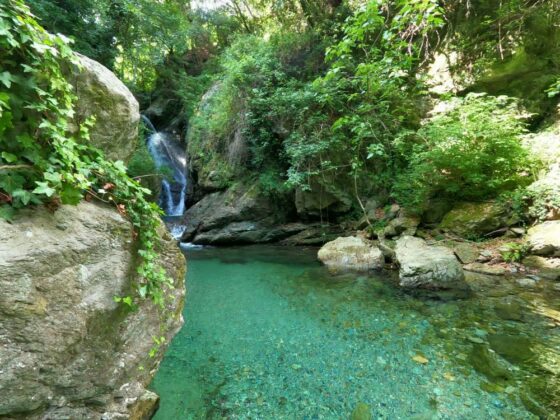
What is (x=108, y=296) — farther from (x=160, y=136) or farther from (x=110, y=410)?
(x=160, y=136)

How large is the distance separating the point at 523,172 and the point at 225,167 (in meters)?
9.10

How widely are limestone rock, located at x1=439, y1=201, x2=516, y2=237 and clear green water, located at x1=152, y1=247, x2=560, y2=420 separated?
1926mm

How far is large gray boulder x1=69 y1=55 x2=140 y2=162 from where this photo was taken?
7.95 feet

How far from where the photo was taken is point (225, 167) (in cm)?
1132

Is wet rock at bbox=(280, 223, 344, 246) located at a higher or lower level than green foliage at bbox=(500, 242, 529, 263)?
higher

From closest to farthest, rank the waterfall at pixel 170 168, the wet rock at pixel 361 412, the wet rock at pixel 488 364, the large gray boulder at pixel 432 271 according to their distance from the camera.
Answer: the wet rock at pixel 361 412
the wet rock at pixel 488 364
the large gray boulder at pixel 432 271
the waterfall at pixel 170 168

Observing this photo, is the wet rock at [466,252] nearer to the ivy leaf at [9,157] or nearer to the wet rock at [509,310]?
the wet rock at [509,310]

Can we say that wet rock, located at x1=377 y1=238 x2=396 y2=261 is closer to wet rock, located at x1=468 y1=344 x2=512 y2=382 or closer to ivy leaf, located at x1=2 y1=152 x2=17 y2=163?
wet rock, located at x1=468 y1=344 x2=512 y2=382

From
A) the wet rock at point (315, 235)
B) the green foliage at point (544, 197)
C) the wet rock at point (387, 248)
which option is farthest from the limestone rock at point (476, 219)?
the wet rock at point (315, 235)

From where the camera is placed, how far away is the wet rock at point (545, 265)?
5.47 m

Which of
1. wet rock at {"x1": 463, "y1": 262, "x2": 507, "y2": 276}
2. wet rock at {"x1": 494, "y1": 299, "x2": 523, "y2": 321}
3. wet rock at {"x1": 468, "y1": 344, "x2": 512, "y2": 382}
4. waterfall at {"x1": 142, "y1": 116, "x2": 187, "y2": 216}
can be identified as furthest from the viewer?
waterfall at {"x1": 142, "y1": 116, "x2": 187, "y2": 216}

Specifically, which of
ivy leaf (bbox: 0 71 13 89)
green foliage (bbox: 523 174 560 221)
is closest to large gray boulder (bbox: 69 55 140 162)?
ivy leaf (bbox: 0 71 13 89)

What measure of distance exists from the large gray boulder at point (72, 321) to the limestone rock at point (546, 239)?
23.4ft

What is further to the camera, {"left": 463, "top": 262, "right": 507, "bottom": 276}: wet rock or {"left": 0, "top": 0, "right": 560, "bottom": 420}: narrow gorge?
{"left": 463, "top": 262, "right": 507, "bottom": 276}: wet rock
